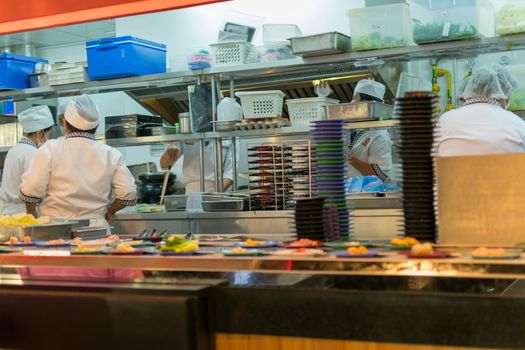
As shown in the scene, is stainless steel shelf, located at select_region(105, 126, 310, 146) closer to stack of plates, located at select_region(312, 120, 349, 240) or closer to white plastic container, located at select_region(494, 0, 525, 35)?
white plastic container, located at select_region(494, 0, 525, 35)

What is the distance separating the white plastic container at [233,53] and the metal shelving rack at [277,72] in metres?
0.07

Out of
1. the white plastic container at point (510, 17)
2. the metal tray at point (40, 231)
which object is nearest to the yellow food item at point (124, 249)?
the metal tray at point (40, 231)

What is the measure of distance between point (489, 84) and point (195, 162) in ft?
9.46

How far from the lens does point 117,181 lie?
5.35m

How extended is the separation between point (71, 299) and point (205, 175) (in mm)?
4360

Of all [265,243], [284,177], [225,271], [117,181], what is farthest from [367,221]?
[225,271]

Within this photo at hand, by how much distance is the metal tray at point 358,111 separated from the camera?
5078mm

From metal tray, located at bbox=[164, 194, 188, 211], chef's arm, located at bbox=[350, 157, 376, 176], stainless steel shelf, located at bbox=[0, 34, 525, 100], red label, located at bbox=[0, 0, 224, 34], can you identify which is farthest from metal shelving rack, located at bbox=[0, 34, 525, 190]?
red label, located at bbox=[0, 0, 224, 34]

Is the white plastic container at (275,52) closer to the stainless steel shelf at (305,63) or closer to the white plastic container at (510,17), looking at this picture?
the stainless steel shelf at (305,63)

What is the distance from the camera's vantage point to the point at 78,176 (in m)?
5.22

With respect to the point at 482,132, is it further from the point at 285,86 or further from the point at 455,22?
the point at 285,86

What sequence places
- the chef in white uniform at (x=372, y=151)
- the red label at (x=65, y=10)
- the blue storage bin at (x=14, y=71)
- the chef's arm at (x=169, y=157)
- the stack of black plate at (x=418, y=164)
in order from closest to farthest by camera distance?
the stack of black plate at (x=418, y=164), the red label at (x=65, y=10), the chef in white uniform at (x=372, y=151), the chef's arm at (x=169, y=157), the blue storage bin at (x=14, y=71)

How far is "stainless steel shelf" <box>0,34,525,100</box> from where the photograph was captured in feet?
16.2

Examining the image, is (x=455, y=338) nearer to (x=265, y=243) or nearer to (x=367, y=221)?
(x=265, y=243)
